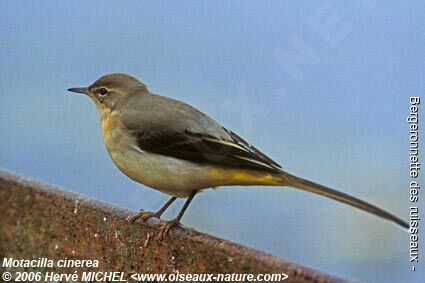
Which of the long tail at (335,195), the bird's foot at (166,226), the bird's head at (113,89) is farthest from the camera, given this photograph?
the bird's head at (113,89)

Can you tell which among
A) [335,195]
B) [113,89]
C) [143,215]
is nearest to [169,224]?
[143,215]

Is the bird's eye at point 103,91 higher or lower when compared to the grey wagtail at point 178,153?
higher

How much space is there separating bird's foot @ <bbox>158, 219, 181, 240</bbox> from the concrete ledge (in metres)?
0.02

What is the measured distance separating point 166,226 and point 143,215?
145mm

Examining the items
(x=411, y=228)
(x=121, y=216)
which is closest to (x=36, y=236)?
(x=121, y=216)

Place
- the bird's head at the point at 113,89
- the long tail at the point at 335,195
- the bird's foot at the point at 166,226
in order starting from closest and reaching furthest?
the long tail at the point at 335,195, the bird's foot at the point at 166,226, the bird's head at the point at 113,89

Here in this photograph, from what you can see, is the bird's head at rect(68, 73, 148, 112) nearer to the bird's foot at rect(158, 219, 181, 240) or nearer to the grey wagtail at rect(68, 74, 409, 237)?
the grey wagtail at rect(68, 74, 409, 237)

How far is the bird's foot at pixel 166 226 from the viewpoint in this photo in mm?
2320

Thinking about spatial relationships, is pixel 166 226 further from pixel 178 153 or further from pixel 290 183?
pixel 290 183

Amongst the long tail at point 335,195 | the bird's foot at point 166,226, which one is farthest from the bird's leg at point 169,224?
the long tail at point 335,195

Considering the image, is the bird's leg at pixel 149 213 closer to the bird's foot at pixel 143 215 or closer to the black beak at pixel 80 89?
the bird's foot at pixel 143 215

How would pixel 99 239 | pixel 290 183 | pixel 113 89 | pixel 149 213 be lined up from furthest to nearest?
pixel 113 89 < pixel 149 213 < pixel 99 239 < pixel 290 183

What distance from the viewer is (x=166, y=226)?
7.69 ft

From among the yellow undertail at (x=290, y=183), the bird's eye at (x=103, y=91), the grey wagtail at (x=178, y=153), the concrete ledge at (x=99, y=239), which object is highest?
the bird's eye at (x=103, y=91)
